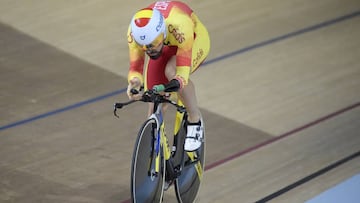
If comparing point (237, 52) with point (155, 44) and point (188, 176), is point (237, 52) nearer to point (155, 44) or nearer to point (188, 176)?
point (188, 176)

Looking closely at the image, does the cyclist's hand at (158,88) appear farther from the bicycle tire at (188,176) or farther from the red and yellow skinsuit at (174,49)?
the bicycle tire at (188,176)

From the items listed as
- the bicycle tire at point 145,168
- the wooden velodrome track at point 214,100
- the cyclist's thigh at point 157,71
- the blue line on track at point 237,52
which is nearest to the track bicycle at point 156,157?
the bicycle tire at point 145,168

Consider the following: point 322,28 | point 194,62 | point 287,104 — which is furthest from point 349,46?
point 194,62

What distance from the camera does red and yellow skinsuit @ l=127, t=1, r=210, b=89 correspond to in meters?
4.28

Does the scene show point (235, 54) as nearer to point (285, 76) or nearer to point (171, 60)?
point (285, 76)

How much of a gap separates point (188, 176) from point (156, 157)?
1.93 feet

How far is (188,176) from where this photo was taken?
193 inches

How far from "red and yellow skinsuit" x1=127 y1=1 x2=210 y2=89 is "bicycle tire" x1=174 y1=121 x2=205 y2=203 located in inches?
17.7

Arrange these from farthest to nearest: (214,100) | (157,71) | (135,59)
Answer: (214,100), (157,71), (135,59)

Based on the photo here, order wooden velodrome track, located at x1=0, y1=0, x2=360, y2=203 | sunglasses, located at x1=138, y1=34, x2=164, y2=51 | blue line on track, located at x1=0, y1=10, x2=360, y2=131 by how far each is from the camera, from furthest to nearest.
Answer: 1. blue line on track, located at x1=0, y1=10, x2=360, y2=131
2. wooden velodrome track, located at x1=0, y1=0, x2=360, y2=203
3. sunglasses, located at x1=138, y1=34, x2=164, y2=51

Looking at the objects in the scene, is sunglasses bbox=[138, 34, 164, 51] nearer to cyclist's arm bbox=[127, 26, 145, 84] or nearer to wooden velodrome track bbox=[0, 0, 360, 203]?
cyclist's arm bbox=[127, 26, 145, 84]

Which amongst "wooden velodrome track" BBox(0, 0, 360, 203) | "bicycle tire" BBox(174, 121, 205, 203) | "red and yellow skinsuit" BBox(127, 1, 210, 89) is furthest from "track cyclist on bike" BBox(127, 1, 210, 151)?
"wooden velodrome track" BBox(0, 0, 360, 203)

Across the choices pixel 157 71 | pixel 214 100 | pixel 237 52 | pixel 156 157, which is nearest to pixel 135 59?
pixel 157 71

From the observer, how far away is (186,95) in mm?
4508
